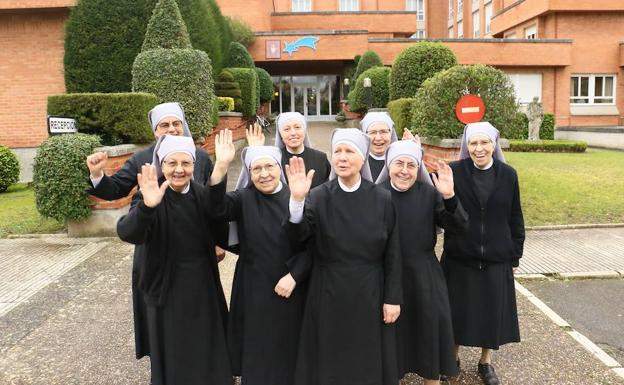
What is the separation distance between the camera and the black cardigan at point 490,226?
3.77 meters

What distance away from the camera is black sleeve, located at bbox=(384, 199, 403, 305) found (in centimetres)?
313

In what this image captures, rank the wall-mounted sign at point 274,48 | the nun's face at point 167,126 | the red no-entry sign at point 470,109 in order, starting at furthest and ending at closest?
1. the wall-mounted sign at point 274,48
2. the red no-entry sign at point 470,109
3. the nun's face at point 167,126

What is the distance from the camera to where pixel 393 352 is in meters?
3.20

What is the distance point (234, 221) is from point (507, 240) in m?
1.95

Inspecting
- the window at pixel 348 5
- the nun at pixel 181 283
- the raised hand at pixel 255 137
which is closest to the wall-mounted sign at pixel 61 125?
the raised hand at pixel 255 137

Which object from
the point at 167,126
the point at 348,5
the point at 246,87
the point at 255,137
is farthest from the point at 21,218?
the point at 348,5

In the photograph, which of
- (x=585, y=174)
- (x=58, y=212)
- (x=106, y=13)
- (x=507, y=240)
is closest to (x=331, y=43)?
(x=106, y=13)

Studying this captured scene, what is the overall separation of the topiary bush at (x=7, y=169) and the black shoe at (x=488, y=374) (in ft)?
39.3

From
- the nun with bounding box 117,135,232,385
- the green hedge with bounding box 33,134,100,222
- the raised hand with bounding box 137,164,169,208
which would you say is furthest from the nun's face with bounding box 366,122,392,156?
the green hedge with bounding box 33,134,100,222

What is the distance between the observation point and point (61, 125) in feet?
26.5

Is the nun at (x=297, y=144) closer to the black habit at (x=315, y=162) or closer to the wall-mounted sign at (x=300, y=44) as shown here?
the black habit at (x=315, y=162)

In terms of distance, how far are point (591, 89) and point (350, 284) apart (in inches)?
1248

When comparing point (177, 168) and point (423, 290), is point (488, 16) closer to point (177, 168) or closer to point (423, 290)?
point (423, 290)

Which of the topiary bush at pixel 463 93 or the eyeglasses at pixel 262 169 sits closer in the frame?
the eyeglasses at pixel 262 169
